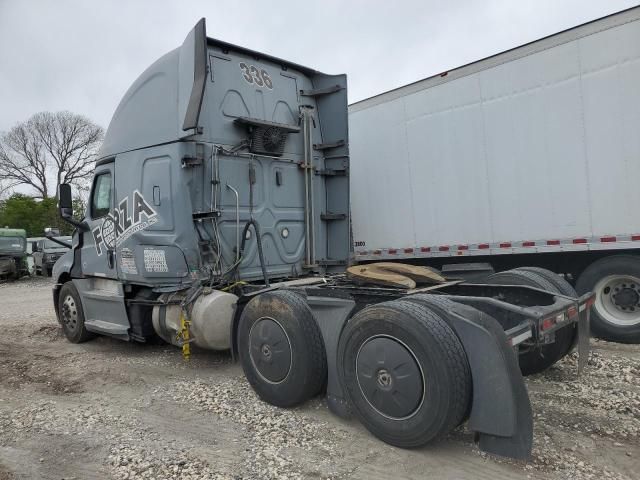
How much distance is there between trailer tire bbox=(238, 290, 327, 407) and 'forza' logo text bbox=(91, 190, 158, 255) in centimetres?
196

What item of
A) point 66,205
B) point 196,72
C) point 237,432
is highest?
point 196,72

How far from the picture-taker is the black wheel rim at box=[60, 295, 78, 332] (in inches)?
285

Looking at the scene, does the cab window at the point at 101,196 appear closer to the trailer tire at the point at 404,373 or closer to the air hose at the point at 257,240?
the air hose at the point at 257,240

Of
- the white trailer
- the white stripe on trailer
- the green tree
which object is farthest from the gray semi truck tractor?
the green tree

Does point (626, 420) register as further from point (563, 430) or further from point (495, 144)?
point (495, 144)

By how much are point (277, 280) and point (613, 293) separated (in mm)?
4391

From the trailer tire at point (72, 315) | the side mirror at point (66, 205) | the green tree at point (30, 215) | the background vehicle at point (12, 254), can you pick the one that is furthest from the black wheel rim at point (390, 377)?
the green tree at point (30, 215)

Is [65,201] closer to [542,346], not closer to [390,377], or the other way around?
[390,377]

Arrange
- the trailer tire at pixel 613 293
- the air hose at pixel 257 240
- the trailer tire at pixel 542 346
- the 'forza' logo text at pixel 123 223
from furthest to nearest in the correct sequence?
the trailer tire at pixel 613 293
the 'forza' logo text at pixel 123 223
the air hose at pixel 257 240
the trailer tire at pixel 542 346

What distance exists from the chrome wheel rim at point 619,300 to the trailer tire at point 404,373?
4.29m

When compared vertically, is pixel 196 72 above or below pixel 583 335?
above

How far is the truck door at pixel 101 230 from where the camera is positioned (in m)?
6.34

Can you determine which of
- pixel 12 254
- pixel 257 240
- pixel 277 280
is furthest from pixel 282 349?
pixel 12 254

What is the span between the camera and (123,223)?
6121 millimetres
